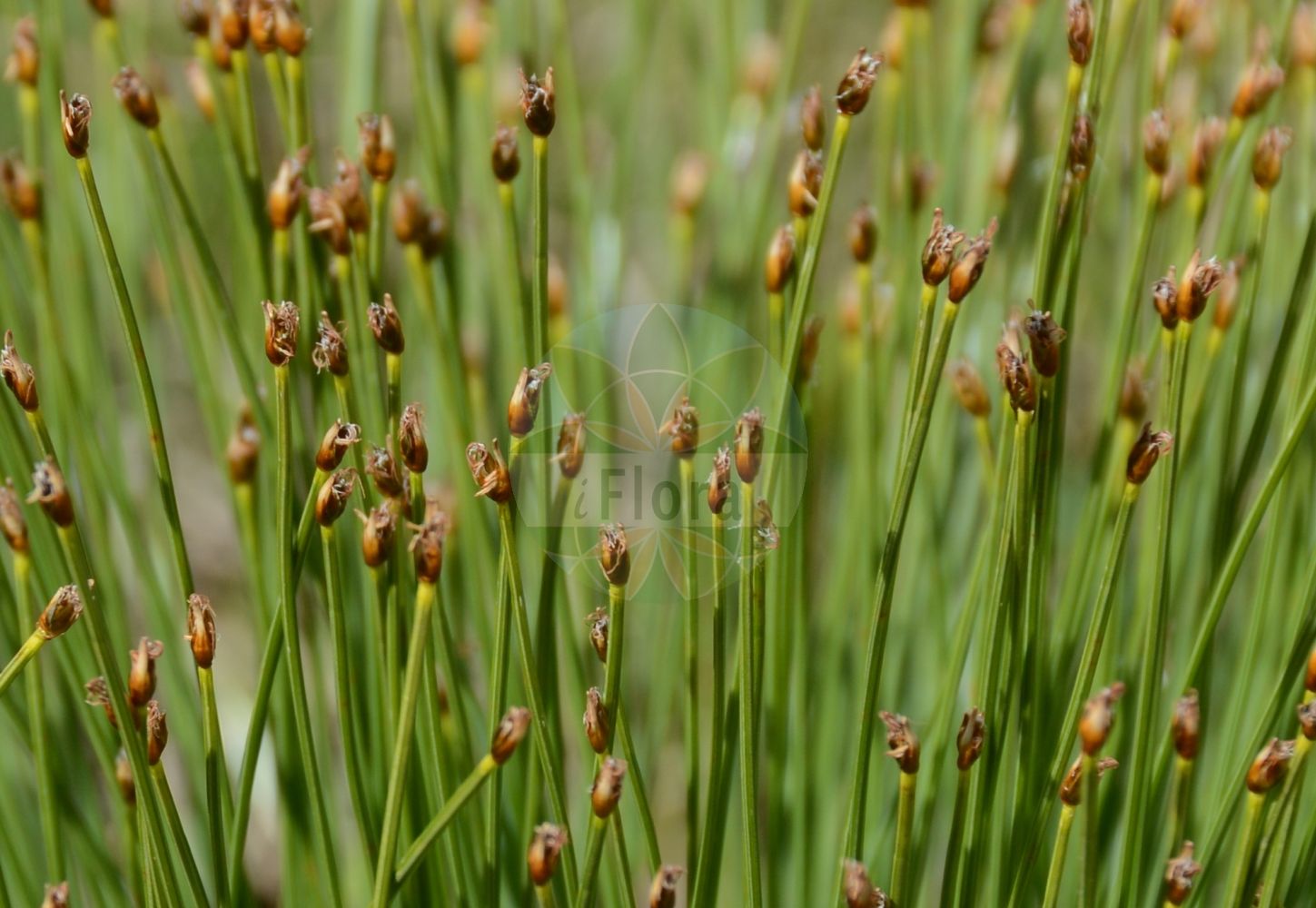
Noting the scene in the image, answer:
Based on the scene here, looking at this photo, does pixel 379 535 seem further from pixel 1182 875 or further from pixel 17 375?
pixel 1182 875

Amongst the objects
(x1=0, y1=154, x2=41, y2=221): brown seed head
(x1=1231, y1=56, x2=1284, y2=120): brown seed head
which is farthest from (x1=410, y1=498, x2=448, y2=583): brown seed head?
(x1=1231, y1=56, x2=1284, y2=120): brown seed head

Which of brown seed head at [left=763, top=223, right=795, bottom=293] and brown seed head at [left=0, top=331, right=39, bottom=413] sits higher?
brown seed head at [left=763, top=223, right=795, bottom=293]

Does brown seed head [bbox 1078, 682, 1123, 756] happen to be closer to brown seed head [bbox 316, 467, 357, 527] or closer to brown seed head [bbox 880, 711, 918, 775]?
brown seed head [bbox 880, 711, 918, 775]

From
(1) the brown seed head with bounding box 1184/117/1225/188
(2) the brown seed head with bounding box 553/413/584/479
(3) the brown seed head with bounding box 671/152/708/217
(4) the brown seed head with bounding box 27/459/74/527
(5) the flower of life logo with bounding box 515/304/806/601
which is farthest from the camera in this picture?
(3) the brown seed head with bounding box 671/152/708/217

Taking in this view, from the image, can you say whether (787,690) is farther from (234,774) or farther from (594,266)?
(234,774)

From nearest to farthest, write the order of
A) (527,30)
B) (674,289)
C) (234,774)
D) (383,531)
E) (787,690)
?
(383,531), (787,690), (527,30), (674,289), (234,774)

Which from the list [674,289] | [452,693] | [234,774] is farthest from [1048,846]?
[234,774]

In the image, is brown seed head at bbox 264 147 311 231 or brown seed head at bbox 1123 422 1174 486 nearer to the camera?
brown seed head at bbox 1123 422 1174 486

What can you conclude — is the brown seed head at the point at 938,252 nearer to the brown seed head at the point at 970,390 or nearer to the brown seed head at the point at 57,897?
the brown seed head at the point at 970,390
